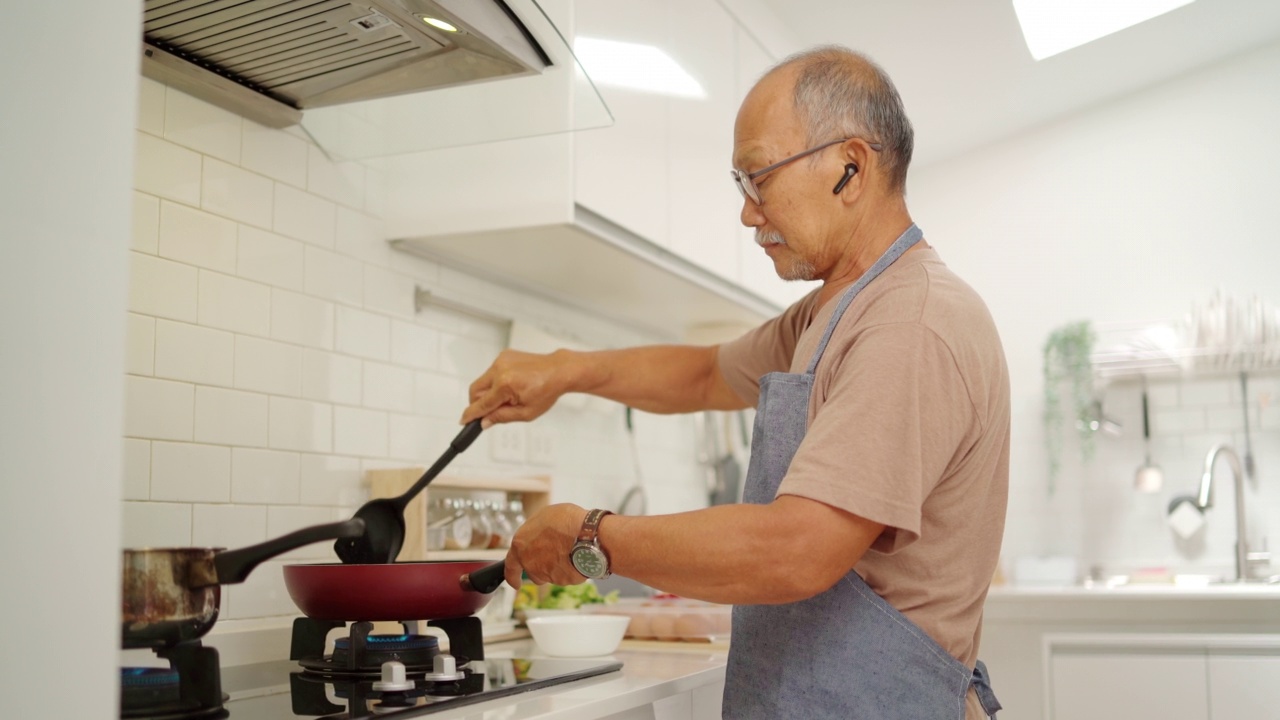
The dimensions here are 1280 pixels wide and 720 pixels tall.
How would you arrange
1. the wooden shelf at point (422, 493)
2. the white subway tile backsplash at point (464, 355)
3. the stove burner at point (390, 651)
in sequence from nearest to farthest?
1. the stove burner at point (390, 651)
2. the wooden shelf at point (422, 493)
3. the white subway tile backsplash at point (464, 355)

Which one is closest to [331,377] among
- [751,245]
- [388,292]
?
[388,292]

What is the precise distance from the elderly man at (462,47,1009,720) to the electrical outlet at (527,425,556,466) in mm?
1188

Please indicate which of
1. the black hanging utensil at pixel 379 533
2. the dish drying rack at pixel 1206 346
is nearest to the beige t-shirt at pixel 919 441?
the black hanging utensil at pixel 379 533

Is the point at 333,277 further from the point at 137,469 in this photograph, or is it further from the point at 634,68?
the point at 634,68

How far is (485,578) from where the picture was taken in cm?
147

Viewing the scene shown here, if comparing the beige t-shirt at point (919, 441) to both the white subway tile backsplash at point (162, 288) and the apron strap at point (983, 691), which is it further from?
the white subway tile backsplash at point (162, 288)

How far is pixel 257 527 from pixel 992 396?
3.81 ft

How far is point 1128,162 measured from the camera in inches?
167

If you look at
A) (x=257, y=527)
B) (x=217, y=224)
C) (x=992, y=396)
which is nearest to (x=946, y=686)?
(x=992, y=396)

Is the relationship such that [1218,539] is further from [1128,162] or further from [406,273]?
[406,273]

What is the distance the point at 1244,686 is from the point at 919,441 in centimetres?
206

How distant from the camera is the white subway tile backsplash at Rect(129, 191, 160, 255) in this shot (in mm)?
1617

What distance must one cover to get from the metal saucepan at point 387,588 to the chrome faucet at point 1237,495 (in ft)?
9.24

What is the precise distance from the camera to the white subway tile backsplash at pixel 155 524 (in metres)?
1.57
